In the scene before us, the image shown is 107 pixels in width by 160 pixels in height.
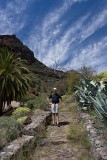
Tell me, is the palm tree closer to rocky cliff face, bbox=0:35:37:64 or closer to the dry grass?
the dry grass

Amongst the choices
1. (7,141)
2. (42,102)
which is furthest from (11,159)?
(42,102)

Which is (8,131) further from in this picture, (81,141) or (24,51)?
(24,51)

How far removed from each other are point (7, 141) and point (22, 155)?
1179mm

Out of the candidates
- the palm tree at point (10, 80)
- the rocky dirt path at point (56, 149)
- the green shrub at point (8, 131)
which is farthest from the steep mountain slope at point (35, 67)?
the green shrub at point (8, 131)

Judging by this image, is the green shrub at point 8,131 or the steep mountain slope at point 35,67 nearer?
the green shrub at point 8,131

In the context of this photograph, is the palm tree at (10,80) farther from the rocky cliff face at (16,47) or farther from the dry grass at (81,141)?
the rocky cliff face at (16,47)

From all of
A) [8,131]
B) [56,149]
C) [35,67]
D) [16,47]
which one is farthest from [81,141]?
[16,47]

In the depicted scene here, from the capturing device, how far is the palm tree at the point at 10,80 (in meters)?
27.4

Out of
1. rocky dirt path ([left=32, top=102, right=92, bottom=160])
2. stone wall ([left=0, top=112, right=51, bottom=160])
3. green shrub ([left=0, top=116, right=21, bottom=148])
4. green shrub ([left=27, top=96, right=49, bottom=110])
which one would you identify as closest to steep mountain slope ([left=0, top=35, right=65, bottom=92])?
green shrub ([left=27, top=96, right=49, bottom=110])

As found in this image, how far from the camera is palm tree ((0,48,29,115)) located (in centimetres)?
2744

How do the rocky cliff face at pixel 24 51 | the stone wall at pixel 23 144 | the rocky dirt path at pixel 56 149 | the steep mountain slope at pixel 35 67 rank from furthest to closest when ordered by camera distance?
1. the rocky cliff face at pixel 24 51
2. the steep mountain slope at pixel 35 67
3. the rocky dirt path at pixel 56 149
4. the stone wall at pixel 23 144

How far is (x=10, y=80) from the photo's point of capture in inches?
1083

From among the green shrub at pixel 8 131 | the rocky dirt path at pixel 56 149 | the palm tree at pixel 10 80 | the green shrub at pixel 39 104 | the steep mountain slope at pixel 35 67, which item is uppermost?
the steep mountain slope at pixel 35 67

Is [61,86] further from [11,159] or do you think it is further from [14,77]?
[11,159]
